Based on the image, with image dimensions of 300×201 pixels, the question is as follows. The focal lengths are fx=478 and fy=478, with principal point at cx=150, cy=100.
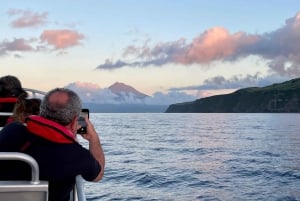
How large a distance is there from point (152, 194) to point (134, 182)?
3.24 m

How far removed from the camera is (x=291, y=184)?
27.1 metres

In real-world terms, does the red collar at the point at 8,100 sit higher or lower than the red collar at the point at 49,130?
higher

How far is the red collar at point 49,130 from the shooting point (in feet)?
11.9

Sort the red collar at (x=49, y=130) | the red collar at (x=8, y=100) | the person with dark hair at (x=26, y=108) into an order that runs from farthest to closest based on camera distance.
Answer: the red collar at (x=8, y=100) → the person with dark hair at (x=26, y=108) → the red collar at (x=49, y=130)

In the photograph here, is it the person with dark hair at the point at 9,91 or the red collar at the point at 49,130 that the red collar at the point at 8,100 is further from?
the red collar at the point at 49,130

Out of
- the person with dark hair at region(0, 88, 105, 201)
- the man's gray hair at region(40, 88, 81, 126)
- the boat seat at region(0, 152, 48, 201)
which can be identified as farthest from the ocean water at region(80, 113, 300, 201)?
the boat seat at region(0, 152, 48, 201)

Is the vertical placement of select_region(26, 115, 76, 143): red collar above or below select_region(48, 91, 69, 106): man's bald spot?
below

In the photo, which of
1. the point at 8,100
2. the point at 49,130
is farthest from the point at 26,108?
the point at 8,100

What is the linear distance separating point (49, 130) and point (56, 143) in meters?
0.11

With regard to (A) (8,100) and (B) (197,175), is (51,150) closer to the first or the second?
(A) (8,100)

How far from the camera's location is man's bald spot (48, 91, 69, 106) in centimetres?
377

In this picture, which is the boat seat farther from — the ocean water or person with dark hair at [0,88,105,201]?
the ocean water

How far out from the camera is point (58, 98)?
3.79m

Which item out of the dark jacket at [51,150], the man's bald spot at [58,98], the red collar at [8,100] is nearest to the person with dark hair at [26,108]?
the dark jacket at [51,150]
